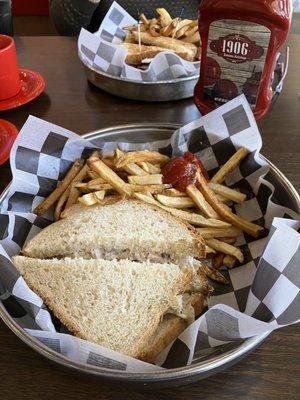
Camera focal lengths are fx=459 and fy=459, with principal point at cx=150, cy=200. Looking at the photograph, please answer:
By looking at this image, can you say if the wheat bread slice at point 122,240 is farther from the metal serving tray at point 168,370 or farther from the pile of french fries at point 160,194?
the metal serving tray at point 168,370

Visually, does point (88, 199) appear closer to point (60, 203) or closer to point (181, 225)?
point (60, 203)

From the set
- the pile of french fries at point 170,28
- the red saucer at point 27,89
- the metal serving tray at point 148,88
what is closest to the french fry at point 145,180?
the metal serving tray at point 148,88

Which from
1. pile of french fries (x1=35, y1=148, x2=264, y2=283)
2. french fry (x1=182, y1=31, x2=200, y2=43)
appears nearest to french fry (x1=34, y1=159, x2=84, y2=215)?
pile of french fries (x1=35, y1=148, x2=264, y2=283)

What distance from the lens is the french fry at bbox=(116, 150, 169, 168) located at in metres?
1.04

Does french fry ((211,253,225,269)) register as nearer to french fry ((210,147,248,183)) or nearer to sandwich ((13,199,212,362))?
sandwich ((13,199,212,362))

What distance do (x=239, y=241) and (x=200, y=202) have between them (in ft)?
0.41

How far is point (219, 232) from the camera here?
97 centimetres

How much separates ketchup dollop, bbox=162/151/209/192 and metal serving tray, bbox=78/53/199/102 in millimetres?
415

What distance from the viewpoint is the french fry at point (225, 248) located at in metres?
0.93

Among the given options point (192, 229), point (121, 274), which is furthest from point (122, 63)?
point (121, 274)

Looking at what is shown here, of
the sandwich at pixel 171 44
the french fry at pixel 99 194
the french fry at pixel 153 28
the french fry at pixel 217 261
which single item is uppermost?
the french fry at pixel 153 28

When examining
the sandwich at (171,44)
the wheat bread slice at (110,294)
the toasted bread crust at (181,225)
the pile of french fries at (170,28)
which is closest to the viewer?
the wheat bread slice at (110,294)

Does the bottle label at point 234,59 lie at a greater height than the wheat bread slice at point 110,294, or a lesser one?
greater

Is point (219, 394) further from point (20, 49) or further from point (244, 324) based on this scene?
point (20, 49)
